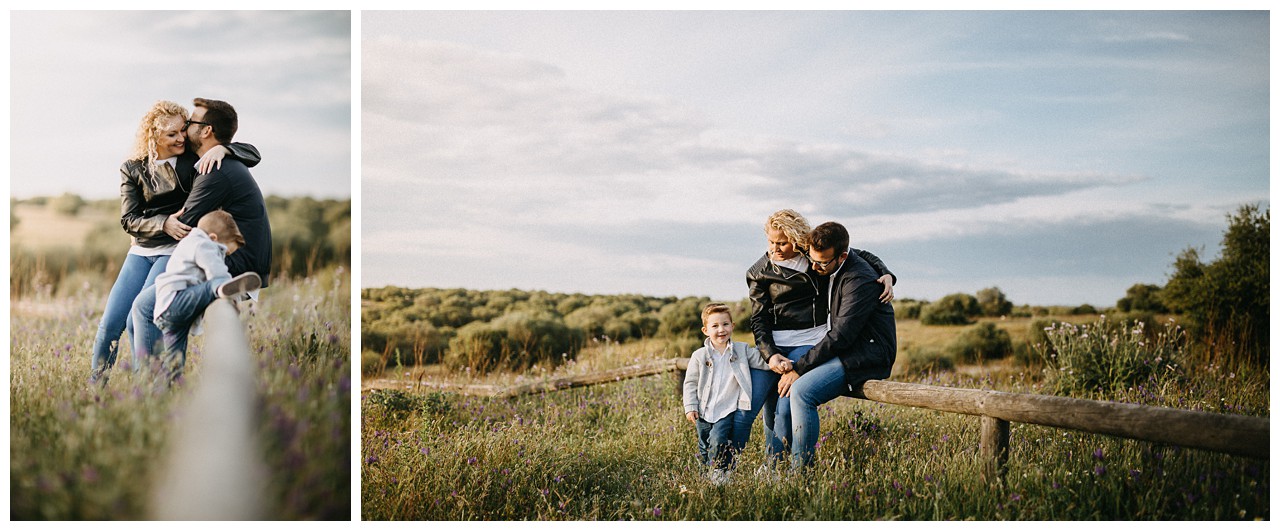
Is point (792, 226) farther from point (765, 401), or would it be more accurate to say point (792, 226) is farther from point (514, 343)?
point (514, 343)

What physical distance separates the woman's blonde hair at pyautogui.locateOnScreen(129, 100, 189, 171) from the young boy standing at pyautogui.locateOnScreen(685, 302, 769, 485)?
3.31m

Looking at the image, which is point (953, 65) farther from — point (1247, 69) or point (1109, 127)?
point (1247, 69)

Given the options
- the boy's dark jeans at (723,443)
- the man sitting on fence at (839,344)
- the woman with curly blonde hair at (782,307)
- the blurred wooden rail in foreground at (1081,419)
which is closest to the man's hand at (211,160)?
the woman with curly blonde hair at (782,307)

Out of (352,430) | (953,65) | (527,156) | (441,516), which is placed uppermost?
(953,65)

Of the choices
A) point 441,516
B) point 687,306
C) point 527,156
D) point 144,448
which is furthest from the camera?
point 687,306

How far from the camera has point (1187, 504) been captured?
4582mm

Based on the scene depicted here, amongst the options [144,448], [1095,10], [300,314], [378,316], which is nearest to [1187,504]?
[1095,10]

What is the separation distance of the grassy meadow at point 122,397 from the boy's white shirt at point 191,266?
265 mm

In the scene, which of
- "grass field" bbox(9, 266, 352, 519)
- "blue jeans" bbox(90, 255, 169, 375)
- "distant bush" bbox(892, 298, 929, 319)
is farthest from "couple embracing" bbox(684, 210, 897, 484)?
"distant bush" bbox(892, 298, 929, 319)

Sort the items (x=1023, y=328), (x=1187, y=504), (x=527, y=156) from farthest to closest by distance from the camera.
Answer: (x=1023, y=328), (x=527, y=156), (x=1187, y=504)

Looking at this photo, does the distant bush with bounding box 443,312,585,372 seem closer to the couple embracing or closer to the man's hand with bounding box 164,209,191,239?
the couple embracing

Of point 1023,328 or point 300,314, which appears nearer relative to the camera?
point 300,314

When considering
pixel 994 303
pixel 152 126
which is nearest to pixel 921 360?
pixel 994 303

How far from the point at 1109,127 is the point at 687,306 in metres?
4.75
